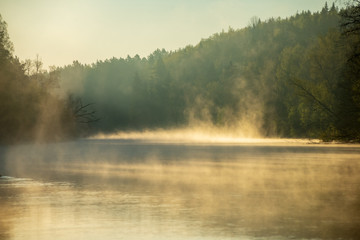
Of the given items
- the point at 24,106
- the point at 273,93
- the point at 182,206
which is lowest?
the point at 182,206

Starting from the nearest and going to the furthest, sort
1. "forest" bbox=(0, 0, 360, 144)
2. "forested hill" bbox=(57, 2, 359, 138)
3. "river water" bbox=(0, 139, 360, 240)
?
1. "river water" bbox=(0, 139, 360, 240)
2. "forest" bbox=(0, 0, 360, 144)
3. "forested hill" bbox=(57, 2, 359, 138)

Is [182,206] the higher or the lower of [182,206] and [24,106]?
the lower

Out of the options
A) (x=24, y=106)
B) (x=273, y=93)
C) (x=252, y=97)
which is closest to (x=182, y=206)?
(x=24, y=106)

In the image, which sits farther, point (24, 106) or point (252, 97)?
point (252, 97)

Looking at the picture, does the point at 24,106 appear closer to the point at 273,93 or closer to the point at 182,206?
the point at 273,93

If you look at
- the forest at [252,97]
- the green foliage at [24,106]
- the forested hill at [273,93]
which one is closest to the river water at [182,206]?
the forest at [252,97]

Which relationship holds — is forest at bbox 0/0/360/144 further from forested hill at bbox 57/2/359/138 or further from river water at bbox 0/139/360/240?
river water at bbox 0/139/360/240

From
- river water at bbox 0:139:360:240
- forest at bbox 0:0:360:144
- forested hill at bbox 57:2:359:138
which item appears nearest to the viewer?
river water at bbox 0:139:360:240

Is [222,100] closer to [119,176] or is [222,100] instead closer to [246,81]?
[246,81]

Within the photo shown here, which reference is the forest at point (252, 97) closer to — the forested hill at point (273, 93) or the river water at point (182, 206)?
the forested hill at point (273, 93)

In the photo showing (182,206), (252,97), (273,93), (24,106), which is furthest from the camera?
(252,97)

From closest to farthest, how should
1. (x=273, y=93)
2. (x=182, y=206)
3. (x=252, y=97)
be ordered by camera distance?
1. (x=182, y=206)
2. (x=273, y=93)
3. (x=252, y=97)

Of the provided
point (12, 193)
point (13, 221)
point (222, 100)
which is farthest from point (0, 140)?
point (222, 100)

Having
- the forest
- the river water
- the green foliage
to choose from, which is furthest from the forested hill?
the green foliage
